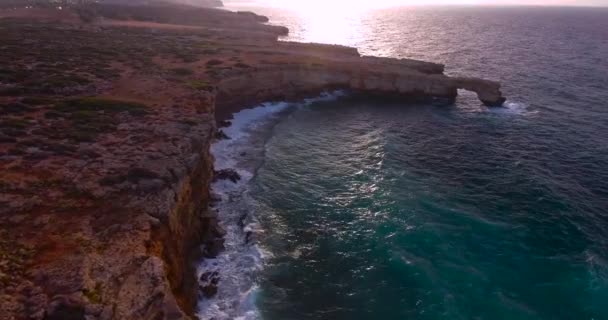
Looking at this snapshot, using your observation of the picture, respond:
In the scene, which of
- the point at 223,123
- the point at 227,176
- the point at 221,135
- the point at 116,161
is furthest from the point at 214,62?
the point at 116,161

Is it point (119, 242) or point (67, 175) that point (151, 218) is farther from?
point (67, 175)

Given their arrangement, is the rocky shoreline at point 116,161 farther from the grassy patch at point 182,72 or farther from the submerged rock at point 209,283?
the grassy patch at point 182,72

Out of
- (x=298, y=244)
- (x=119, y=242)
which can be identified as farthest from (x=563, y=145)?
(x=119, y=242)

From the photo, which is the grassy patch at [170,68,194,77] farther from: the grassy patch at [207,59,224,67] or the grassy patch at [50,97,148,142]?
the grassy patch at [50,97,148,142]

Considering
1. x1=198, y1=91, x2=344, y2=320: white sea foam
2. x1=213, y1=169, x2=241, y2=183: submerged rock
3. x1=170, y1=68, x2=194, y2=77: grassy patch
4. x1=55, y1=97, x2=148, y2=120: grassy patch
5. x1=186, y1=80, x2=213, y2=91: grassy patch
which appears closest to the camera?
x1=198, y1=91, x2=344, y2=320: white sea foam

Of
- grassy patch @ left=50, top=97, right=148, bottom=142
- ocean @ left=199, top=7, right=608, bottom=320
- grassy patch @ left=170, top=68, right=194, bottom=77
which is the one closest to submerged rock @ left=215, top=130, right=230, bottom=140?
ocean @ left=199, top=7, right=608, bottom=320
